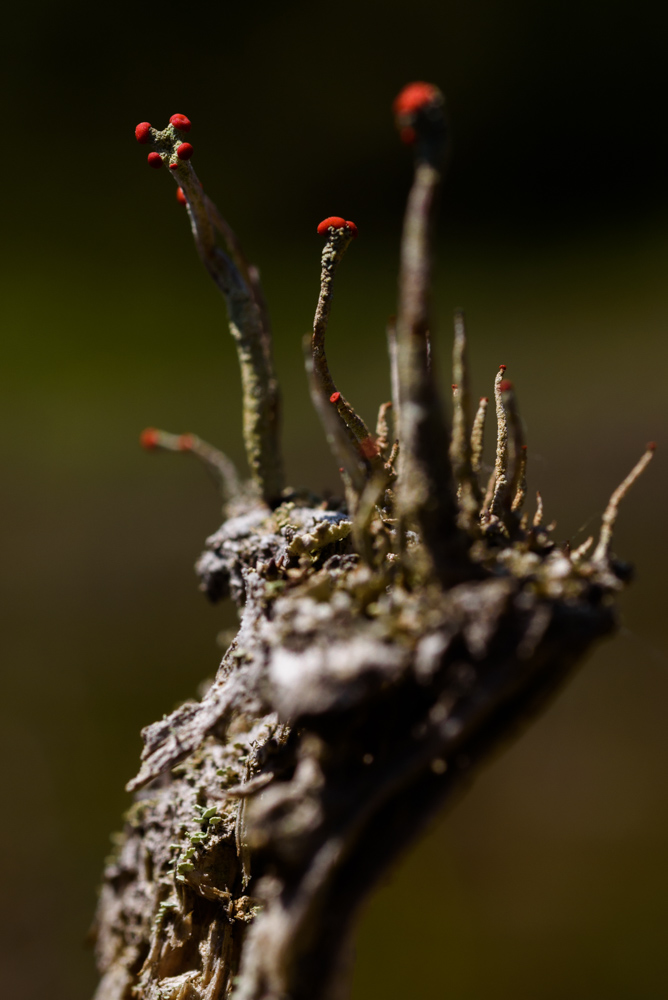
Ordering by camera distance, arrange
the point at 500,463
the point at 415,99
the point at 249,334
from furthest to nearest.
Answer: the point at 249,334, the point at 500,463, the point at 415,99

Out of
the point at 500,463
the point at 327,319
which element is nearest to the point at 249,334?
the point at 327,319

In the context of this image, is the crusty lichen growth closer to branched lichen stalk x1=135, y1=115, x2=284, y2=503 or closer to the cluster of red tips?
the cluster of red tips

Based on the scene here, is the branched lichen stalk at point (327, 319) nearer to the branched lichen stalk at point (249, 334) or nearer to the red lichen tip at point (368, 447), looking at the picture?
the red lichen tip at point (368, 447)

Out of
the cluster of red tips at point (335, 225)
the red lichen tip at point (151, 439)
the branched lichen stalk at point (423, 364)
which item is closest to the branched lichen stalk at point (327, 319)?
the cluster of red tips at point (335, 225)

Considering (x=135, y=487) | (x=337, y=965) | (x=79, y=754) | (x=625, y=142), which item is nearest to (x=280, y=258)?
(x=135, y=487)

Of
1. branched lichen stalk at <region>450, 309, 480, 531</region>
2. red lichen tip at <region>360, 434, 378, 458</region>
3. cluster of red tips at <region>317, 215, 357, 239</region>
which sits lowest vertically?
branched lichen stalk at <region>450, 309, 480, 531</region>

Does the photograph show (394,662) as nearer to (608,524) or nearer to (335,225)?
→ (608,524)

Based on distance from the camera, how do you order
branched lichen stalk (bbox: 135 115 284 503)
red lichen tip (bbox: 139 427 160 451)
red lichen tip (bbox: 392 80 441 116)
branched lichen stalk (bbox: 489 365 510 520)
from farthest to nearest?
1. red lichen tip (bbox: 139 427 160 451)
2. branched lichen stalk (bbox: 135 115 284 503)
3. branched lichen stalk (bbox: 489 365 510 520)
4. red lichen tip (bbox: 392 80 441 116)

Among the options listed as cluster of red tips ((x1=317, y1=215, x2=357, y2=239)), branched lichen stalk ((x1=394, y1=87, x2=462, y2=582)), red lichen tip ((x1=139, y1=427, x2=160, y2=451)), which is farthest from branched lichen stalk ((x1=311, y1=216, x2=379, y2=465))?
red lichen tip ((x1=139, y1=427, x2=160, y2=451))

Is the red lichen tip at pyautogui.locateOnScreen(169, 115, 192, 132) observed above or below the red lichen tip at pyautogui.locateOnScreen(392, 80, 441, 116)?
above
